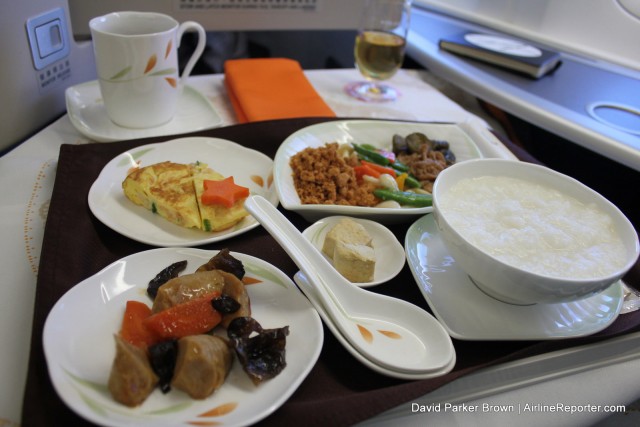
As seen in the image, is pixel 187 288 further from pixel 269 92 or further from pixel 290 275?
pixel 269 92

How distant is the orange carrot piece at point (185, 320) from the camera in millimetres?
576

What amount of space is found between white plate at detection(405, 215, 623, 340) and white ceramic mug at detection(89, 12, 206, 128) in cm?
68

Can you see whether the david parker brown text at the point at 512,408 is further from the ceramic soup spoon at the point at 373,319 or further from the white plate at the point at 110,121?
the white plate at the point at 110,121

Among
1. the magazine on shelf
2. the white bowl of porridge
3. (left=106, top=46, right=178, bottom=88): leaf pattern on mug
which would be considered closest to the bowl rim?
the white bowl of porridge

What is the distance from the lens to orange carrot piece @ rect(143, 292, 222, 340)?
58 centimetres

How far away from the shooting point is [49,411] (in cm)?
49

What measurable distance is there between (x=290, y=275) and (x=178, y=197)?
0.26m

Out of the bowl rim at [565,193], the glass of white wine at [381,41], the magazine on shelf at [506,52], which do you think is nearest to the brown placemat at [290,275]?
the bowl rim at [565,193]

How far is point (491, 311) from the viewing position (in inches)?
27.4

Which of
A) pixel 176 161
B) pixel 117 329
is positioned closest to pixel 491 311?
pixel 117 329

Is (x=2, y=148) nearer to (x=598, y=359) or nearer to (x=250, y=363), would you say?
(x=250, y=363)

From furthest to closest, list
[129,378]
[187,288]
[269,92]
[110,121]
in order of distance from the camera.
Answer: [269,92]
[110,121]
[187,288]
[129,378]

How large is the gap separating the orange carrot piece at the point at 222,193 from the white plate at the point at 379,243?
0.14 meters

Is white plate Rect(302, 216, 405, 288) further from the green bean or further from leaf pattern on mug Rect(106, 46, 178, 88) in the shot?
leaf pattern on mug Rect(106, 46, 178, 88)
